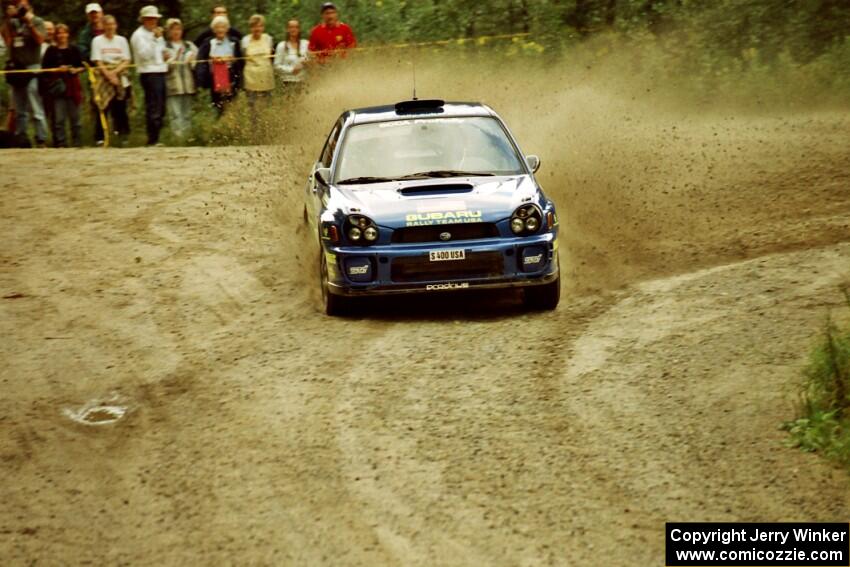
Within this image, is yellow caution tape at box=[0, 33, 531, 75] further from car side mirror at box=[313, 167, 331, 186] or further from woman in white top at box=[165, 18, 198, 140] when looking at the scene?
car side mirror at box=[313, 167, 331, 186]

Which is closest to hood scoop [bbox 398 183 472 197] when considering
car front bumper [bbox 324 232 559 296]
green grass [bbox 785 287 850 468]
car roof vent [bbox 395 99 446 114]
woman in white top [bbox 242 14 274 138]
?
car front bumper [bbox 324 232 559 296]

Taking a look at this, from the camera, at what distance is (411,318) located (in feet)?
36.5

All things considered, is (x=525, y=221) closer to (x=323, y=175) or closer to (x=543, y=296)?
(x=543, y=296)

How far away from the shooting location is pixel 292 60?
66.9ft

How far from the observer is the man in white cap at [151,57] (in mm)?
20031

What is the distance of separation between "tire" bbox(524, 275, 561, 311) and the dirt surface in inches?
5.0

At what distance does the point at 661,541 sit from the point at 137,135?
16259 millimetres

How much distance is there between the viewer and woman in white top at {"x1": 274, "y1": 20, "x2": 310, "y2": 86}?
20359mm

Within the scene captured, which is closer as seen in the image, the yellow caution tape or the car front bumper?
the car front bumper

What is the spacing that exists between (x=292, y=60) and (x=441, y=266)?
10.4 metres

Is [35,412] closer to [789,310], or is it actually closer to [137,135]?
[789,310]

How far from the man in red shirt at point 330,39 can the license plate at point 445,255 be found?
34.1 ft

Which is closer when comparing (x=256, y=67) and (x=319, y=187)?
(x=319, y=187)


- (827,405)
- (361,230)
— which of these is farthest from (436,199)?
(827,405)
